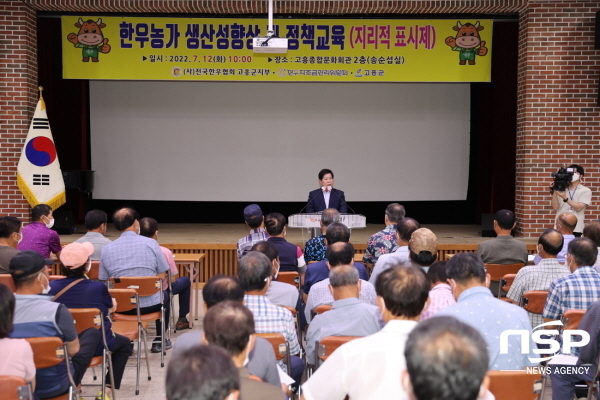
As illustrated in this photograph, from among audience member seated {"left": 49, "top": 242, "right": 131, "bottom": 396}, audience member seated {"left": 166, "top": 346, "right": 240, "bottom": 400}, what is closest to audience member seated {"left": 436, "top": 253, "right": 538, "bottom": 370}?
audience member seated {"left": 166, "top": 346, "right": 240, "bottom": 400}

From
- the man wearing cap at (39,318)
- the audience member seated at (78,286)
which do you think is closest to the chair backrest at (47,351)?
the man wearing cap at (39,318)

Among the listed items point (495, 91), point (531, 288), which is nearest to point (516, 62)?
point (495, 91)

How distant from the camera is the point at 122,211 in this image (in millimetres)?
4973

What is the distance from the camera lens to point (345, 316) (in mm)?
3049

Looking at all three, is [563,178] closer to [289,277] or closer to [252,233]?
[252,233]

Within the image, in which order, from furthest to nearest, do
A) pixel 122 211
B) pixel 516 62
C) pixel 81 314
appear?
pixel 516 62, pixel 122 211, pixel 81 314

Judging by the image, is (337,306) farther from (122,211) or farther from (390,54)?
(390,54)

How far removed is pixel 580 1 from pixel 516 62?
137 centimetres

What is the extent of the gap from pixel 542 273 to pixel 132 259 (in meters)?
2.76

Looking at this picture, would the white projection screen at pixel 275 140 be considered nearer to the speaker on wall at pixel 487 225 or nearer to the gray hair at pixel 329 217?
the speaker on wall at pixel 487 225

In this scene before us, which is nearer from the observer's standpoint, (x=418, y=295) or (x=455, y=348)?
(x=455, y=348)

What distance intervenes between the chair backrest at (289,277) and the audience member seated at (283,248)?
20cm

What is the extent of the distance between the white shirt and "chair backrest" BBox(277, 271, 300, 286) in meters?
2.68

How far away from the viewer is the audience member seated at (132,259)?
4820mm
